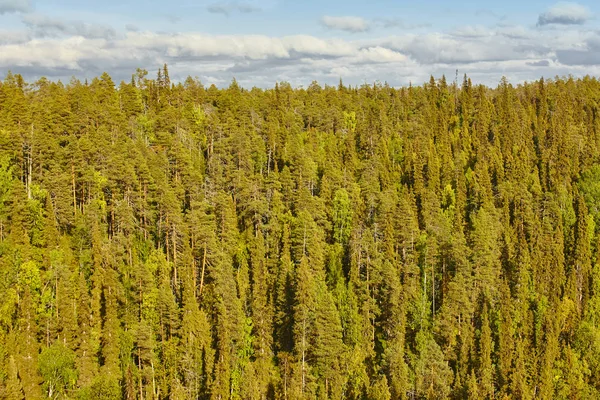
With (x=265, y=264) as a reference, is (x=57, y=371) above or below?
below

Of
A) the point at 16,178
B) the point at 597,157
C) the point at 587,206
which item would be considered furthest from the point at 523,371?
the point at 597,157

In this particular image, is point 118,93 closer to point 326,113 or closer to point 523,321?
point 326,113

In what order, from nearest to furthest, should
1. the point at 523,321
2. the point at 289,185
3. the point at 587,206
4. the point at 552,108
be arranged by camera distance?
the point at 523,321 → the point at 289,185 → the point at 587,206 → the point at 552,108

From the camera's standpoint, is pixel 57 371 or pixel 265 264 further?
pixel 265 264

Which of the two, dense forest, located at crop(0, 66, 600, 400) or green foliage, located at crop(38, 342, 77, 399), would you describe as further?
dense forest, located at crop(0, 66, 600, 400)

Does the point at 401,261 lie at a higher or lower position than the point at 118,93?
lower

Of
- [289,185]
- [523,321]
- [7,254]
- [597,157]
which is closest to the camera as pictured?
[7,254]

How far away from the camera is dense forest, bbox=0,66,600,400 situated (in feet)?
235

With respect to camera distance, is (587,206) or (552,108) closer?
(587,206)

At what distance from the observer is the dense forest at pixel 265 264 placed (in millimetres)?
71562

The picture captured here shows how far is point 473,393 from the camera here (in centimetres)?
7331

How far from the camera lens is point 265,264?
91.1 metres

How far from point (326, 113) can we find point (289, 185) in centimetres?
4837

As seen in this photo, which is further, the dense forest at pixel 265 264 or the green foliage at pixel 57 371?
the dense forest at pixel 265 264
